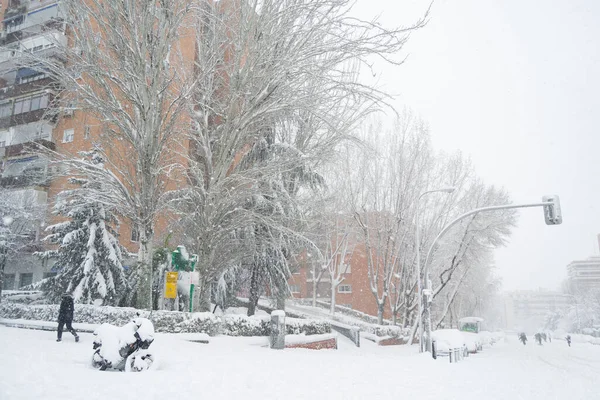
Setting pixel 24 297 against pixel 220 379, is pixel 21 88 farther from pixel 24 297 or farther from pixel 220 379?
pixel 220 379

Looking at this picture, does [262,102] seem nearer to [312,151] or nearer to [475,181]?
[312,151]

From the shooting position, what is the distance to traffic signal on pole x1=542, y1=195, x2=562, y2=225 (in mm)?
16203

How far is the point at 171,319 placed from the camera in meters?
14.1

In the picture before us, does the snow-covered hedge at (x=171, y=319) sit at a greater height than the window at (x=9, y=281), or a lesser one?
lesser

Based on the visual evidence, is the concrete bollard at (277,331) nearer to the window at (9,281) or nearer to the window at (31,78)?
the window at (9,281)

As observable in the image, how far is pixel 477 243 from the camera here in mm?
31578

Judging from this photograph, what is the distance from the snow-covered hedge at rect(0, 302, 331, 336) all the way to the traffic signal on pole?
10.4 meters

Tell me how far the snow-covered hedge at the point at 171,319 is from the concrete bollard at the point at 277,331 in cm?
86

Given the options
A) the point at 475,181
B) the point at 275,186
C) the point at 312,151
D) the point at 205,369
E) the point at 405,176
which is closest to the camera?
the point at 205,369

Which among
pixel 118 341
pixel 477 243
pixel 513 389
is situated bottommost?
pixel 513 389

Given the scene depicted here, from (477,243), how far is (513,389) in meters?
22.6

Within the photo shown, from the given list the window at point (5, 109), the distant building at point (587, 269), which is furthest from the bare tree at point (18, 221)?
the distant building at point (587, 269)

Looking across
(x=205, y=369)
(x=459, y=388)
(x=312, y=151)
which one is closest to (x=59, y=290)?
(x=312, y=151)

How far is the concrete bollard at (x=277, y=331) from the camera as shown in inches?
622
